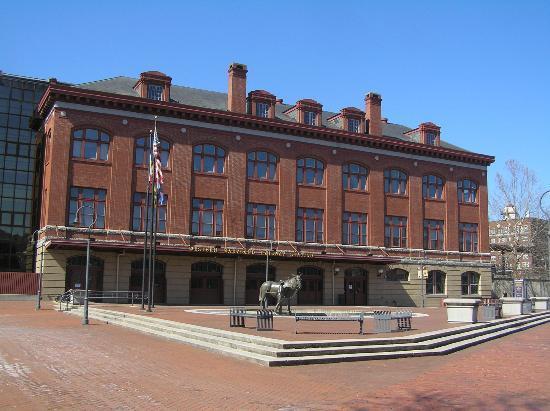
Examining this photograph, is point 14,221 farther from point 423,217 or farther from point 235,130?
point 423,217

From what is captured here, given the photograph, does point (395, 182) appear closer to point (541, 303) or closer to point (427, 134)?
point (427, 134)

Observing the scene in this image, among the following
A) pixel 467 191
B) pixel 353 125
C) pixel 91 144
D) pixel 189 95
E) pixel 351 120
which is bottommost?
pixel 467 191

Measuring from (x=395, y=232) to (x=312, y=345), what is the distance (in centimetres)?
3766

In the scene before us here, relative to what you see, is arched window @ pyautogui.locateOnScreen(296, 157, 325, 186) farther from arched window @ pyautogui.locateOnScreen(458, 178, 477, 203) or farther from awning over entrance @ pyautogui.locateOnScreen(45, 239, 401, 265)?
arched window @ pyautogui.locateOnScreen(458, 178, 477, 203)

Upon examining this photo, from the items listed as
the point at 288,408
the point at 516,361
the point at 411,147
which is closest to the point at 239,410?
the point at 288,408

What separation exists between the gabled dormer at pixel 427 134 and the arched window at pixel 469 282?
1216 cm

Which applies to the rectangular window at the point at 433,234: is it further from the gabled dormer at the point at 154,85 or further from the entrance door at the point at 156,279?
the gabled dormer at the point at 154,85

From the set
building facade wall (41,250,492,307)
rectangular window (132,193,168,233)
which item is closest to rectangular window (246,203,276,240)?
building facade wall (41,250,492,307)

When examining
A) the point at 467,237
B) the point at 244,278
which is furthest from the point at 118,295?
the point at 467,237

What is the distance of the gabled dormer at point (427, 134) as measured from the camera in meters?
54.5

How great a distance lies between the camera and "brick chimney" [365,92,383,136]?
172 ft

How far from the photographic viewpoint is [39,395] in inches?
400

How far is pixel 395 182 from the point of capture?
52406mm

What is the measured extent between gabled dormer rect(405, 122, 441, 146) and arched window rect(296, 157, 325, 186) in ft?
36.7
